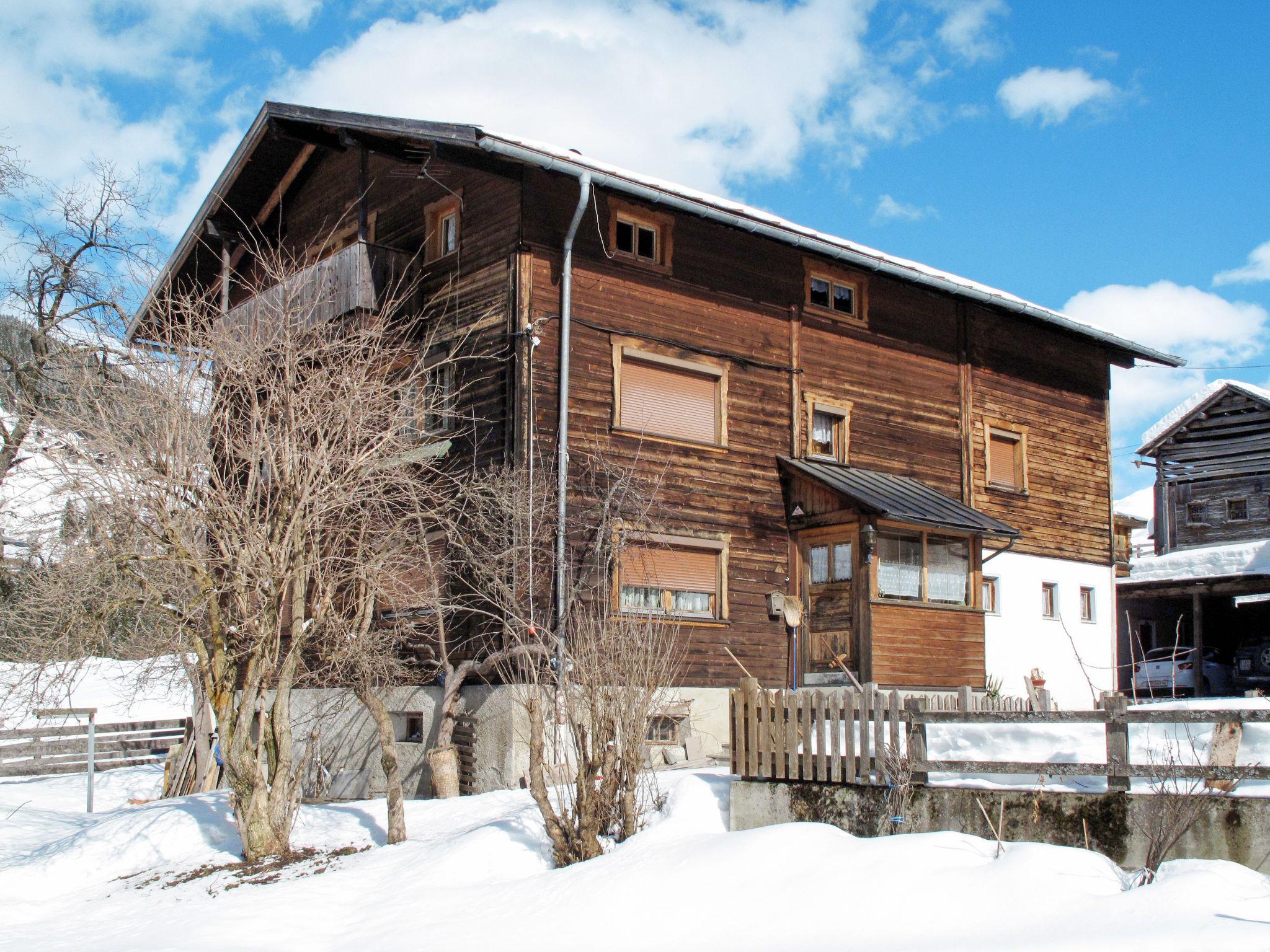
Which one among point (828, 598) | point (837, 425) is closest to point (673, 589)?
point (828, 598)

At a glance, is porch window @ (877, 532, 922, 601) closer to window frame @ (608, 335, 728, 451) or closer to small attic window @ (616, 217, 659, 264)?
window frame @ (608, 335, 728, 451)

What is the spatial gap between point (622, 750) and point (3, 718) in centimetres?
740

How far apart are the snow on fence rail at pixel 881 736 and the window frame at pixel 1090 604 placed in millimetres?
13885

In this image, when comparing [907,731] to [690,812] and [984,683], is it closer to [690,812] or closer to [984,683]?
[690,812]

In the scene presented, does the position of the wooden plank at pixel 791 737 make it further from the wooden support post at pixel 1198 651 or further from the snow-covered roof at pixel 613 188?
the wooden support post at pixel 1198 651

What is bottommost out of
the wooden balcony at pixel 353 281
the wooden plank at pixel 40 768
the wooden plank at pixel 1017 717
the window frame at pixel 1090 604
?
the wooden plank at pixel 40 768

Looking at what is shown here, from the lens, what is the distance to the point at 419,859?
11797 millimetres

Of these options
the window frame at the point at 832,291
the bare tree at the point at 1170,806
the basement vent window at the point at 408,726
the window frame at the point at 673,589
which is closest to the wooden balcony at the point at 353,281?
the window frame at the point at 673,589

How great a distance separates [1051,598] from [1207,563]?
39.9 ft

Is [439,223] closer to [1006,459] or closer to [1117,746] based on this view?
[1006,459]

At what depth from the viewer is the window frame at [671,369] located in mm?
18297

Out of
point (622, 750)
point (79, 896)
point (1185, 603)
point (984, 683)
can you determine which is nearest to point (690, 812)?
point (622, 750)

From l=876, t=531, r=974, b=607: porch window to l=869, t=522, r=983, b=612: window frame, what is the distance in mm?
10

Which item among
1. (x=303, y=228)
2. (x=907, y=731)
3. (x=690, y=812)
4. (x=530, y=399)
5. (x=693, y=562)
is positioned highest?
(x=303, y=228)
